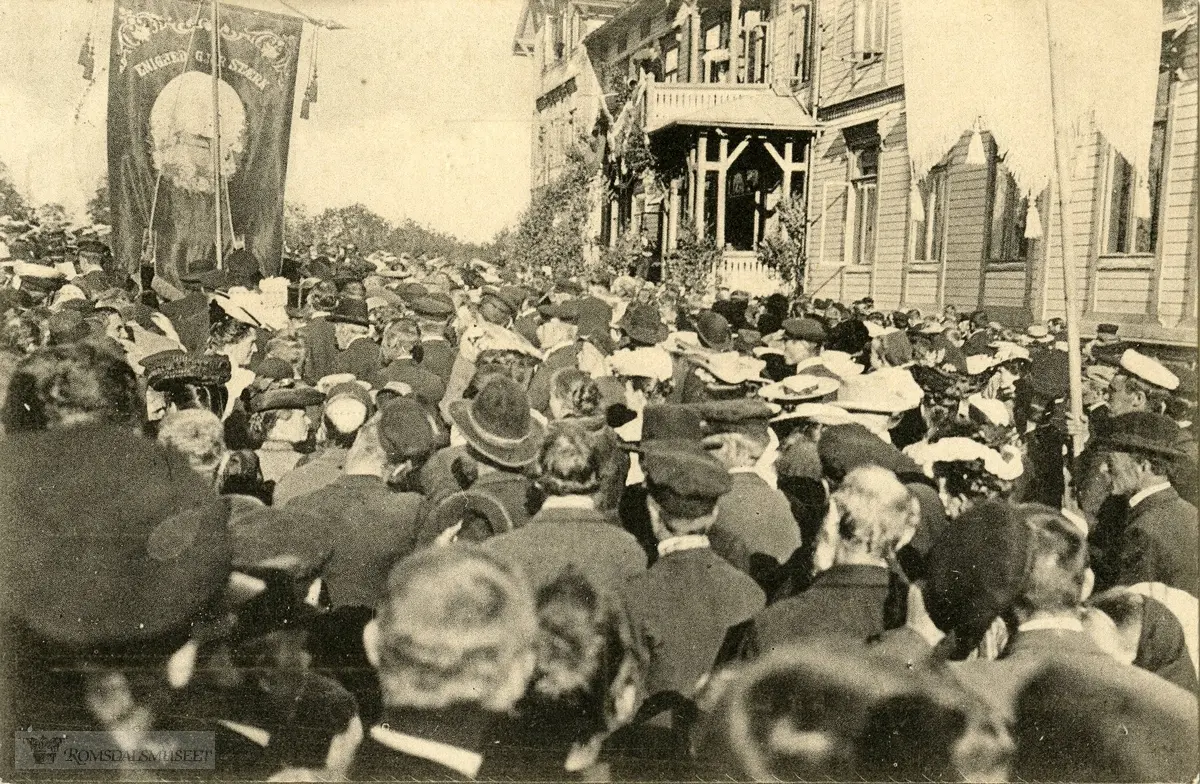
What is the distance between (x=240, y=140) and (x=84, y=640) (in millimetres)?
7311

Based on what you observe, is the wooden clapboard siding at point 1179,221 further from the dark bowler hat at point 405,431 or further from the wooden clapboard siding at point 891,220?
the wooden clapboard siding at point 891,220

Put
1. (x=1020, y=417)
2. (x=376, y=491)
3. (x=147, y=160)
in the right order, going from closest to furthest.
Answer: (x=376, y=491) < (x=1020, y=417) < (x=147, y=160)

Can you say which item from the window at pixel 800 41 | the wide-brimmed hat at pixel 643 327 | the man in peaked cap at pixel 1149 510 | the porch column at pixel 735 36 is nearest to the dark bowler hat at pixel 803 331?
the wide-brimmed hat at pixel 643 327

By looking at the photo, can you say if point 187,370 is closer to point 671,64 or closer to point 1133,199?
point 1133,199

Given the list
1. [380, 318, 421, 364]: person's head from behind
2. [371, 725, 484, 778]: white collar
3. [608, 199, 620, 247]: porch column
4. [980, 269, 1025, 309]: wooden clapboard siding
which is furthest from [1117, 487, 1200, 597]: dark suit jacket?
[608, 199, 620, 247]: porch column

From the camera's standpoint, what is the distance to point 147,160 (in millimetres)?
8695

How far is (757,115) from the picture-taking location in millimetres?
19172

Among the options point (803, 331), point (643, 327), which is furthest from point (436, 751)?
point (643, 327)

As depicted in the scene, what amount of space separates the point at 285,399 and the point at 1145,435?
378 cm

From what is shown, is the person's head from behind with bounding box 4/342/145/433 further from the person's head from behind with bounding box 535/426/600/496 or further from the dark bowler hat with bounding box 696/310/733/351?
the dark bowler hat with bounding box 696/310/733/351

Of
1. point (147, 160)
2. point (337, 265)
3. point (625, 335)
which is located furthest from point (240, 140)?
point (625, 335)

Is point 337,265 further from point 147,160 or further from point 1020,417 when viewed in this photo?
point 1020,417

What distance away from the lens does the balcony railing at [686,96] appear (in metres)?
20.1

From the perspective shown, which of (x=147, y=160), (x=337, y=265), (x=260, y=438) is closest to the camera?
(x=260, y=438)
